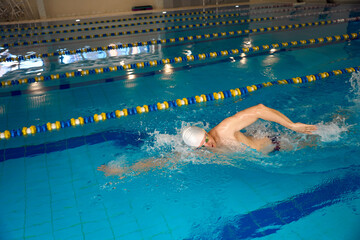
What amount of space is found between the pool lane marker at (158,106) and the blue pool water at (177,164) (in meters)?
0.09

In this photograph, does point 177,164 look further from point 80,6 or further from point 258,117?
point 80,6

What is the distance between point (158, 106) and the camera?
14.9 ft

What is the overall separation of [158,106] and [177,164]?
58.4 inches

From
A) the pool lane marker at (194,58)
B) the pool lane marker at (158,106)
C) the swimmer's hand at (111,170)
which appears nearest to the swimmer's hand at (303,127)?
the swimmer's hand at (111,170)

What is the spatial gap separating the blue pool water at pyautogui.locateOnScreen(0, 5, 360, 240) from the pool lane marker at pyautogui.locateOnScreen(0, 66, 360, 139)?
9cm

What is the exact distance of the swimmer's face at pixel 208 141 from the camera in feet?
9.37

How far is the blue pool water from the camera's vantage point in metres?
2.48

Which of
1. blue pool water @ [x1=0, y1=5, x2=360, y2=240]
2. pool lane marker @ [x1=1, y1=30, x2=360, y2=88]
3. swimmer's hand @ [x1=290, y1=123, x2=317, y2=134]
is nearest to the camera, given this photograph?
blue pool water @ [x1=0, y1=5, x2=360, y2=240]

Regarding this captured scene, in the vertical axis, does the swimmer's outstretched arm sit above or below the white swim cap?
above

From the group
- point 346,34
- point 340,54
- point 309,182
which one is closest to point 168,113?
point 309,182

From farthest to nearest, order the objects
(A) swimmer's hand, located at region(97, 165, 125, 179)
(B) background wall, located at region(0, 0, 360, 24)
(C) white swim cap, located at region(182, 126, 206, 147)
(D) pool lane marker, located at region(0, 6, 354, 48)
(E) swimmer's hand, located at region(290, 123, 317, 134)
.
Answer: (B) background wall, located at region(0, 0, 360, 24) < (D) pool lane marker, located at region(0, 6, 354, 48) < (A) swimmer's hand, located at region(97, 165, 125, 179) < (E) swimmer's hand, located at region(290, 123, 317, 134) < (C) white swim cap, located at region(182, 126, 206, 147)

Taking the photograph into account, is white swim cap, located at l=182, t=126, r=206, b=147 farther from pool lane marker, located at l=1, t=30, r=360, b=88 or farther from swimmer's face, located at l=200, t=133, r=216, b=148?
pool lane marker, located at l=1, t=30, r=360, b=88

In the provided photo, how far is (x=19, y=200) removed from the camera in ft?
9.45

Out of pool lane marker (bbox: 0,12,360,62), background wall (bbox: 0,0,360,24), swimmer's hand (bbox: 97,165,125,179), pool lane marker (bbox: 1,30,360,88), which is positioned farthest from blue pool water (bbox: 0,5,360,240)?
background wall (bbox: 0,0,360,24)
